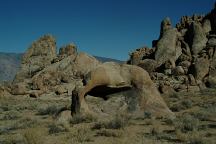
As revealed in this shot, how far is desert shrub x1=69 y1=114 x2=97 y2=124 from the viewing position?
15822 millimetres

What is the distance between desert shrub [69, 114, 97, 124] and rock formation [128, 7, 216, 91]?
98.8 ft

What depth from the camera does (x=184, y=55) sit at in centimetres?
6275

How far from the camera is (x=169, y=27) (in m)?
74.8

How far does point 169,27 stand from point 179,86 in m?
31.1

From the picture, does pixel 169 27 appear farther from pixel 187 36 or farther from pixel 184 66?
pixel 184 66

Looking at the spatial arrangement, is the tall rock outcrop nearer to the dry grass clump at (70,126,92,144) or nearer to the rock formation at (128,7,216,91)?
the rock formation at (128,7,216,91)

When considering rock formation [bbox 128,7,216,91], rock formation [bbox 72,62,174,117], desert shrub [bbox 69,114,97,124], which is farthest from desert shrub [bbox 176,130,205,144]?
rock formation [bbox 128,7,216,91]

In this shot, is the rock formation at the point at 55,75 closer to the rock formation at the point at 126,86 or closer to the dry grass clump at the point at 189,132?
the rock formation at the point at 126,86

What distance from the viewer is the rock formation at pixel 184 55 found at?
169 feet

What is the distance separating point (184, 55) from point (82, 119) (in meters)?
49.2

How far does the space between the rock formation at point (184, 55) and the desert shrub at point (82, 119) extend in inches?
1186

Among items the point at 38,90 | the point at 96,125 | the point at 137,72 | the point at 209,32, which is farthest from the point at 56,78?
the point at 209,32

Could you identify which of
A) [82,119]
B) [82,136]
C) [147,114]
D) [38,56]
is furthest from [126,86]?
[38,56]

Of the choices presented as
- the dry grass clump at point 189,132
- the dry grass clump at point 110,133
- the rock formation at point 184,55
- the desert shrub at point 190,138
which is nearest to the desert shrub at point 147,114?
the dry grass clump at point 189,132
